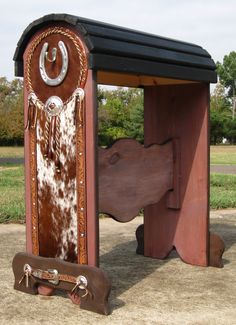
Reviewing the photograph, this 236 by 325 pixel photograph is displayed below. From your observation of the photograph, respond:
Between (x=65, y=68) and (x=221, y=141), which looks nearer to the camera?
(x=65, y=68)

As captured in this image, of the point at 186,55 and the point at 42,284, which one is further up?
the point at 186,55

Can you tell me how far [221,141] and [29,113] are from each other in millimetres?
48395

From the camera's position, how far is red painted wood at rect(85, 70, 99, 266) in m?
3.61

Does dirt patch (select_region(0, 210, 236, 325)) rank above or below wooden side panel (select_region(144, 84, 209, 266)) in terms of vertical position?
below

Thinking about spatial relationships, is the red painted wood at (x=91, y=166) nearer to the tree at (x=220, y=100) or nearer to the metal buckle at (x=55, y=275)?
the metal buckle at (x=55, y=275)

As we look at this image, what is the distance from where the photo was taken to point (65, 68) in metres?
3.73

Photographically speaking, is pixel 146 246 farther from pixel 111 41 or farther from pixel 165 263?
pixel 111 41

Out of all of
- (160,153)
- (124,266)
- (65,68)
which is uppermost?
(65,68)

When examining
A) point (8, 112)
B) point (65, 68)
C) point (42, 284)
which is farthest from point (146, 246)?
point (8, 112)

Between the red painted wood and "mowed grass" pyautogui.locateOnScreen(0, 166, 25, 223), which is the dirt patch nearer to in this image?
the red painted wood

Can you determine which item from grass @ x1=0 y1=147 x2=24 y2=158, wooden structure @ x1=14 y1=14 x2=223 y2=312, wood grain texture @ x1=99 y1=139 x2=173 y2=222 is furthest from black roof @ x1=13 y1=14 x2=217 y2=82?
grass @ x1=0 y1=147 x2=24 y2=158

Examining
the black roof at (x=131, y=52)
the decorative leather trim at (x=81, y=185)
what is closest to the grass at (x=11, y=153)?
the black roof at (x=131, y=52)

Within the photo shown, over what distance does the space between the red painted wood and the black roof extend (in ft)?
0.55

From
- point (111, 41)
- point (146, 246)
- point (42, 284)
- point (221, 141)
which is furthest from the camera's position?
point (221, 141)
